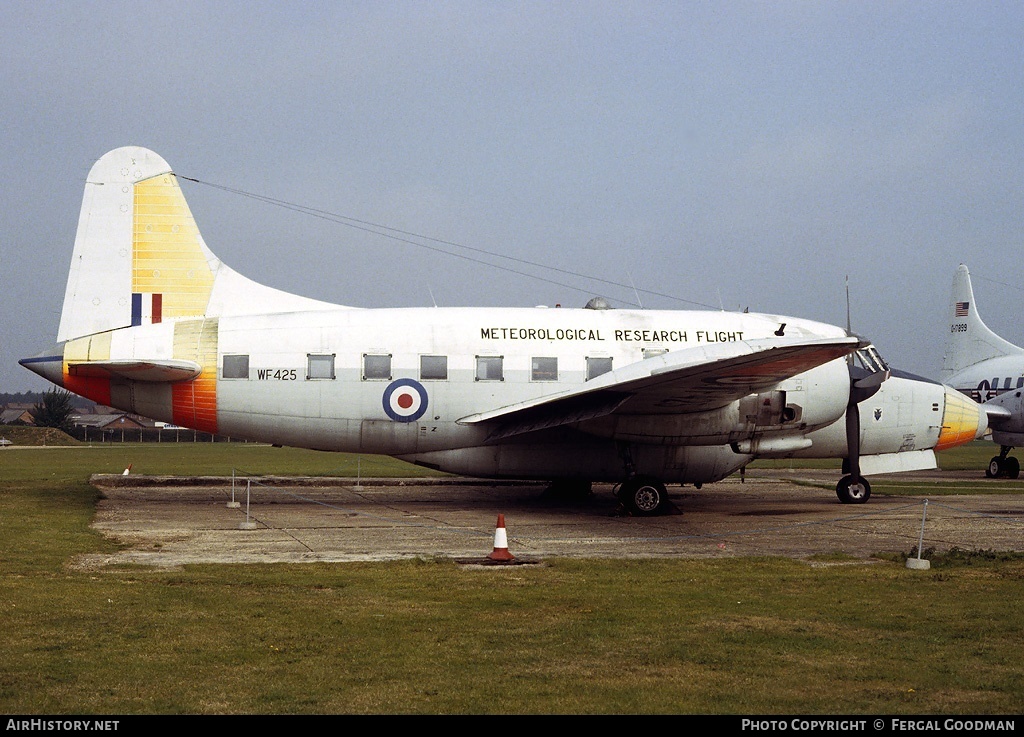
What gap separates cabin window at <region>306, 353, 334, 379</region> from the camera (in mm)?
19969

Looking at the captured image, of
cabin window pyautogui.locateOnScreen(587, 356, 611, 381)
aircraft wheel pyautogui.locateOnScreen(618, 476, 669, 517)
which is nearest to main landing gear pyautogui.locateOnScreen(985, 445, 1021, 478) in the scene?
aircraft wheel pyautogui.locateOnScreen(618, 476, 669, 517)

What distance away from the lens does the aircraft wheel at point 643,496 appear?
20.0 metres

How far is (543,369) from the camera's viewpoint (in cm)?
2075

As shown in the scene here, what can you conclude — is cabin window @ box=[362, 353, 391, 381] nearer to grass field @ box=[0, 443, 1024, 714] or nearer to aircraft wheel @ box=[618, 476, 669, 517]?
aircraft wheel @ box=[618, 476, 669, 517]

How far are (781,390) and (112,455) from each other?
37.6 metres

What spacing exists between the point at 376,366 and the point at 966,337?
43744 millimetres

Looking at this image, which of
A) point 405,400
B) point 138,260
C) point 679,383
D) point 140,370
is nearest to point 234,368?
point 140,370

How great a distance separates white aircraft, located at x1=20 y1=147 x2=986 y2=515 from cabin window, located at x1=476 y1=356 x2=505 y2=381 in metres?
0.04

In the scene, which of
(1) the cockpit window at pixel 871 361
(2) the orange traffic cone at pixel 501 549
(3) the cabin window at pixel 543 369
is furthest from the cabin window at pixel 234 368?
(1) the cockpit window at pixel 871 361

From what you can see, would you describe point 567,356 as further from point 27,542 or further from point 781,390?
point 27,542

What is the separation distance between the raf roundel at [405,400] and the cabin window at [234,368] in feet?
9.32

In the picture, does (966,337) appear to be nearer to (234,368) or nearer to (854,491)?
(854,491)

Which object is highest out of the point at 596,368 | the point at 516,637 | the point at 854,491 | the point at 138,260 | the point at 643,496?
the point at 138,260
